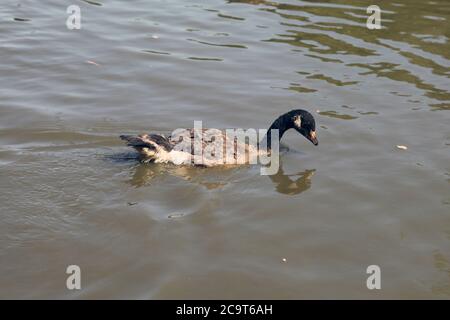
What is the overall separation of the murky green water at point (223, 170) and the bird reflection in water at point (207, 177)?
0.03m

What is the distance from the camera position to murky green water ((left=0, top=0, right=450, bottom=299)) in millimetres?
6645

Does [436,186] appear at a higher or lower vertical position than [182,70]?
lower

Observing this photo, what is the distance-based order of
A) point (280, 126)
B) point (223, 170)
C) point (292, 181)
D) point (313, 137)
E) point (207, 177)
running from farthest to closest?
point (280, 126) < point (313, 137) < point (223, 170) < point (292, 181) < point (207, 177)

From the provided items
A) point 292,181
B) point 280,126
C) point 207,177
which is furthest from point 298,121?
point 207,177

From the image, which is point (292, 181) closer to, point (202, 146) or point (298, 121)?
point (298, 121)

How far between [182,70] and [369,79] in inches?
141

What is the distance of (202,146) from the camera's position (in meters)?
8.91

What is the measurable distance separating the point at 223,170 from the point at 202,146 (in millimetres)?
444

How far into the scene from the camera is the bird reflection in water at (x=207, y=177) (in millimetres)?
8529

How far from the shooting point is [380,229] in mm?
7543

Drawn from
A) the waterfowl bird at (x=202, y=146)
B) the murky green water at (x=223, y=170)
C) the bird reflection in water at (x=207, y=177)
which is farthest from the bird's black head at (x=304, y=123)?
the bird reflection in water at (x=207, y=177)

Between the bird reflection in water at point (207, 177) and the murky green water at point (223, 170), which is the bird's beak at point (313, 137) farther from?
the bird reflection in water at point (207, 177)
